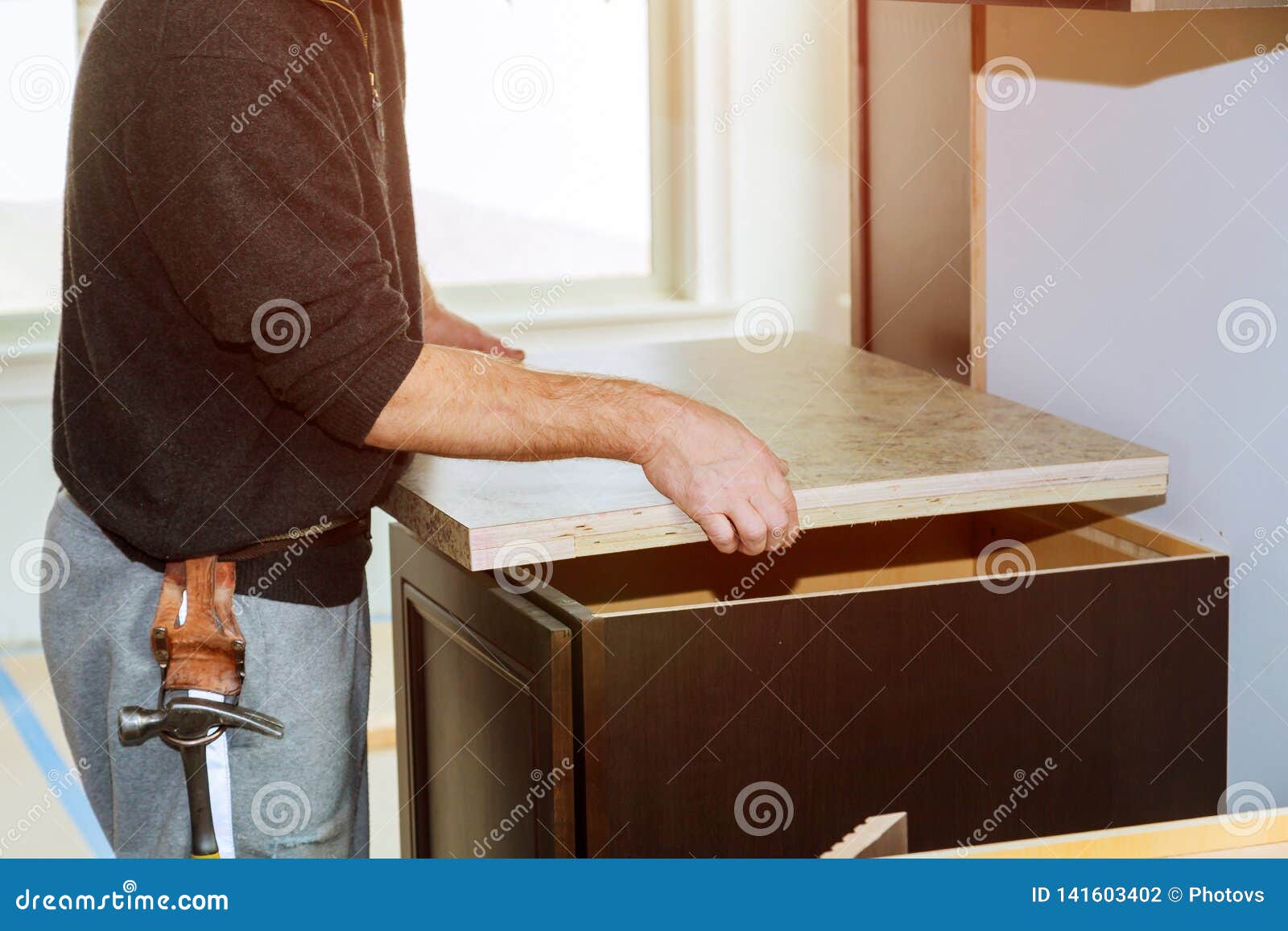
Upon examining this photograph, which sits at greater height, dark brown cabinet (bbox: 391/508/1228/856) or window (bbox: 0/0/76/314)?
window (bbox: 0/0/76/314)

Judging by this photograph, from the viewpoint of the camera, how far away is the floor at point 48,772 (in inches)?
92.4

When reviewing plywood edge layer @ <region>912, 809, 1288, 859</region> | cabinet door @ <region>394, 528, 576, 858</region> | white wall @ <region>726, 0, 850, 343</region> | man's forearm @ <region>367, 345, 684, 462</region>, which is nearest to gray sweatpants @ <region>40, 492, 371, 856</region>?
cabinet door @ <region>394, 528, 576, 858</region>

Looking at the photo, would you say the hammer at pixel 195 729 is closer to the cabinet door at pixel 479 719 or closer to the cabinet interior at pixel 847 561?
the cabinet door at pixel 479 719

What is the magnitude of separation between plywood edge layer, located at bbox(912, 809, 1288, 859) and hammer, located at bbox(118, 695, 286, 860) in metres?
0.63

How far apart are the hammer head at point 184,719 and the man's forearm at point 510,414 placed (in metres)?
0.25

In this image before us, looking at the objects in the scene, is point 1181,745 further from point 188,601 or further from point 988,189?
point 188,601

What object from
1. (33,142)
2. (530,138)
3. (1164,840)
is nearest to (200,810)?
(1164,840)

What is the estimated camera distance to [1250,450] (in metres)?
1.33

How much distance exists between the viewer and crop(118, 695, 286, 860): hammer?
1.21 metres

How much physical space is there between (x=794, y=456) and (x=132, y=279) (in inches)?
22.4

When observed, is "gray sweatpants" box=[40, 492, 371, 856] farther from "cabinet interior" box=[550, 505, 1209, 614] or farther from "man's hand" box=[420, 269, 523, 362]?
"man's hand" box=[420, 269, 523, 362]

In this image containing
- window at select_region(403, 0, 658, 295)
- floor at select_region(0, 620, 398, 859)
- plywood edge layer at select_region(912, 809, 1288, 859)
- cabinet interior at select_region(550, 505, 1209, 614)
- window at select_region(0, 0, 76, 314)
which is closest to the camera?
plywood edge layer at select_region(912, 809, 1288, 859)

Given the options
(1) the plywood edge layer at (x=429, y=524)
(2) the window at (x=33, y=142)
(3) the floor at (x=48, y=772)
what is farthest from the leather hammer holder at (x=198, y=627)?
(2) the window at (x=33, y=142)

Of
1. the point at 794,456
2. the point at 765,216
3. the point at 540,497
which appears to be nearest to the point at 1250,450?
the point at 794,456
